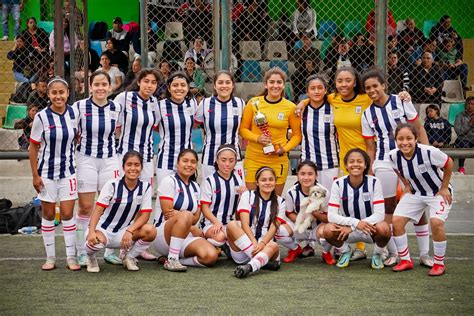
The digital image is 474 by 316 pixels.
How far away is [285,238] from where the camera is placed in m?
7.61

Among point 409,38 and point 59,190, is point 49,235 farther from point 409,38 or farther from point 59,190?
point 409,38

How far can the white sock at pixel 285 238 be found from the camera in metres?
7.57

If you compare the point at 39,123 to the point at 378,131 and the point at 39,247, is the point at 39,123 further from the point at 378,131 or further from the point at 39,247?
the point at 378,131

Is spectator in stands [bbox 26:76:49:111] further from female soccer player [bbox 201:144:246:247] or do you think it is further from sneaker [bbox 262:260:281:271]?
sneaker [bbox 262:260:281:271]

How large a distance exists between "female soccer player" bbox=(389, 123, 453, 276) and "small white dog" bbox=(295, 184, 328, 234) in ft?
1.95

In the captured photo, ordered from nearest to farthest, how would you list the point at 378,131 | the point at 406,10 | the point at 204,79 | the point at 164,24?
the point at 378,131
the point at 204,79
the point at 164,24
the point at 406,10

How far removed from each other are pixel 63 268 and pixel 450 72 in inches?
270

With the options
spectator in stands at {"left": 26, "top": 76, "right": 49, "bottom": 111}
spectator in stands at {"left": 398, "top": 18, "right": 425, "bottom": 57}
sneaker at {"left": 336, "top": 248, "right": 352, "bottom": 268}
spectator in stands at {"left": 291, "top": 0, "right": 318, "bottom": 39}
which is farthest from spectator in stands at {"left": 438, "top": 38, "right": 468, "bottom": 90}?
sneaker at {"left": 336, "top": 248, "right": 352, "bottom": 268}

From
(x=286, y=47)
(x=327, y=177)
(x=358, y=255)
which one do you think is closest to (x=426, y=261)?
(x=358, y=255)

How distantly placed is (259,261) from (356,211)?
0.93 m

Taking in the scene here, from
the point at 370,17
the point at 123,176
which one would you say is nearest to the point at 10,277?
the point at 123,176

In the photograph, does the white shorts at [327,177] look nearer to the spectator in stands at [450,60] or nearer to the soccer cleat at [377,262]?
the soccer cleat at [377,262]

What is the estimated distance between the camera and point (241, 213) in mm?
7398

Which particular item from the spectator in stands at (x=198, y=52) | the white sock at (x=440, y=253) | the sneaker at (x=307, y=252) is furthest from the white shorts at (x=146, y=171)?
the spectator in stands at (x=198, y=52)
